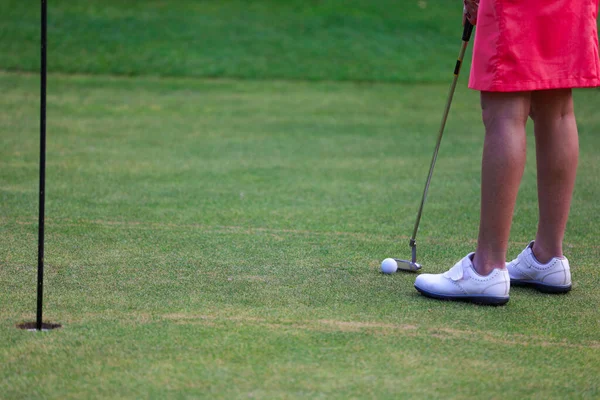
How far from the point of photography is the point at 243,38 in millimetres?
14180

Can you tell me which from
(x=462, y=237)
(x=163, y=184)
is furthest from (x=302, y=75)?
(x=462, y=237)

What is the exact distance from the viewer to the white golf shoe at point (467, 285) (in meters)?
3.11

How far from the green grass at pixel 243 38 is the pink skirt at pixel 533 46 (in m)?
9.25

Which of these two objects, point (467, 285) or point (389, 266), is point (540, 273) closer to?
point (467, 285)

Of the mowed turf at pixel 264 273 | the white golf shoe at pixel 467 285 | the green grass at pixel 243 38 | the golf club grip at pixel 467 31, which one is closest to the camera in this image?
Result: the mowed turf at pixel 264 273

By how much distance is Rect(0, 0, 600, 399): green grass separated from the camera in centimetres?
244

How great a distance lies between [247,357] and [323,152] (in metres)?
4.71

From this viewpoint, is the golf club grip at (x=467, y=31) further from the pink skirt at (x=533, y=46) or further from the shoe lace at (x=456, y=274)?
the shoe lace at (x=456, y=274)

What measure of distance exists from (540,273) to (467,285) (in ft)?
1.28

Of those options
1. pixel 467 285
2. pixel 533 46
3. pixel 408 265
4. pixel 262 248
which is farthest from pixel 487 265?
pixel 262 248

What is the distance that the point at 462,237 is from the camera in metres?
4.35

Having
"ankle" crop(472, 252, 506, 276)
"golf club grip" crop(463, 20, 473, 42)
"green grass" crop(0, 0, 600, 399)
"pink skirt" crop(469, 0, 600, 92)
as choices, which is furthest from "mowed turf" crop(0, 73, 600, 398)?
"golf club grip" crop(463, 20, 473, 42)

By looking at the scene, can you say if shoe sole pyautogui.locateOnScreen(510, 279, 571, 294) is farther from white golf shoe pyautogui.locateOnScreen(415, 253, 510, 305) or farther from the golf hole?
the golf hole

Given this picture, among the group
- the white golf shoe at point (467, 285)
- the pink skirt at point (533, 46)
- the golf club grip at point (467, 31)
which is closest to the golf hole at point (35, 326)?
the white golf shoe at point (467, 285)
